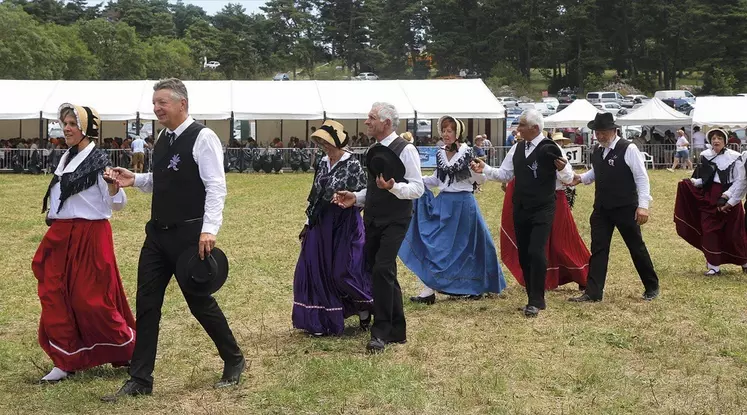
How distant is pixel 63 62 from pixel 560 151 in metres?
60.4

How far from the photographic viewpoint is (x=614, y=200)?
838cm

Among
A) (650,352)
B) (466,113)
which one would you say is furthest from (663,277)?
(466,113)

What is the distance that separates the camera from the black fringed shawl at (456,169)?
842 cm

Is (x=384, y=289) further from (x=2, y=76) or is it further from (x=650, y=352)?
(x=2, y=76)

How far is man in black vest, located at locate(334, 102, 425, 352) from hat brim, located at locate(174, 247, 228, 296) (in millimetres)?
1420

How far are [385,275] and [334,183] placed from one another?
2.69ft

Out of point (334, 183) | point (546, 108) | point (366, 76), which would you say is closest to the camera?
point (334, 183)

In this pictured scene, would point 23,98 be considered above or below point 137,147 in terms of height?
above

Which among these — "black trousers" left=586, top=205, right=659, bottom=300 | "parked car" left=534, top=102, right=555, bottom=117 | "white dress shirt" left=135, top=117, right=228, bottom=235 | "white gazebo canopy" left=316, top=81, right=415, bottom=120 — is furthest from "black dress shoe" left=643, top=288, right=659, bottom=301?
"parked car" left=534, top=102, right=555, bottom=117

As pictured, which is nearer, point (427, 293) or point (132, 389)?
point (132, 389)

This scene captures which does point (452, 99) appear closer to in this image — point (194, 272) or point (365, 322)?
point (365, 322)

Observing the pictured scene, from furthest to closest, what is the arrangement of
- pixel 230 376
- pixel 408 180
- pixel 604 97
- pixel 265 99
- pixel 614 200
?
pixel 604 97 < pixel 265 99 < pixel 614 200 < pixel 408 180 < pixel 230 376

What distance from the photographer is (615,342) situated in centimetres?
682

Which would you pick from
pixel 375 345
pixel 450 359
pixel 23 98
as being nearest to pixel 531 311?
pixel 450 359
